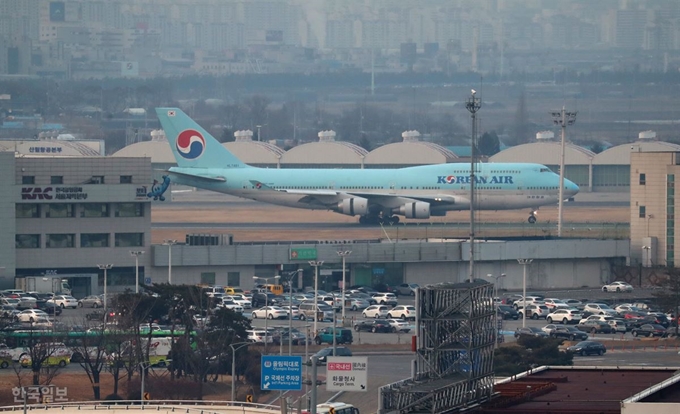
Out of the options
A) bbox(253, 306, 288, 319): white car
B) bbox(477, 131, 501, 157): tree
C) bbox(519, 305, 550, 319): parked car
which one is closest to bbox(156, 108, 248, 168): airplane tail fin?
bbox(253, 306, 288, 319): white car

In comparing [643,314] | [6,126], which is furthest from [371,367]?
[6,126]

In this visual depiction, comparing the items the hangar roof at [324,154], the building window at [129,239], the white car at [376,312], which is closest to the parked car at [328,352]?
the white car at [376,312]

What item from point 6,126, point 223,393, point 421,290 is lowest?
point 223,393

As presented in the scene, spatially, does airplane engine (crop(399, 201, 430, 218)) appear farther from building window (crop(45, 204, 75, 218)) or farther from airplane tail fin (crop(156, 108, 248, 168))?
building window (crop(45, 204, 75, 218))

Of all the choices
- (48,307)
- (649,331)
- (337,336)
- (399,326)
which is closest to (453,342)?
(337,336)

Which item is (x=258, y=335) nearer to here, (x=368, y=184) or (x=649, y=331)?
(x=649, y=331)

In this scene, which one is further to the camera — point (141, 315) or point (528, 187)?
point (528, 187)

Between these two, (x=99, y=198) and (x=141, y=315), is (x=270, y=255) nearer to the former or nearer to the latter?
(x=99, y=198)

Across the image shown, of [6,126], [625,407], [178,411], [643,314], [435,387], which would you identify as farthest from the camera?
[6,126]
